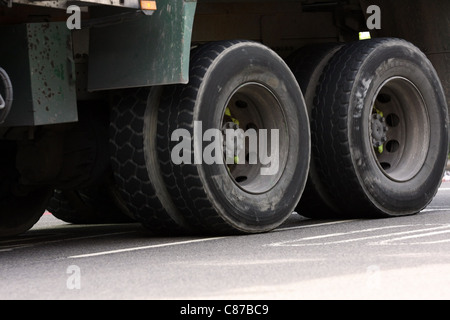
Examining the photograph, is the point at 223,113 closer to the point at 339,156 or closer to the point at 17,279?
the point at 339,156

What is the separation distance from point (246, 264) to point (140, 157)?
1732 mm

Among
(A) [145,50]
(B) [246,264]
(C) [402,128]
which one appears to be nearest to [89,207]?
(C) [402,128]

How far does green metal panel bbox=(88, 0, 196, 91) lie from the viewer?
26.3 feet

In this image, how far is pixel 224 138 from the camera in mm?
8758

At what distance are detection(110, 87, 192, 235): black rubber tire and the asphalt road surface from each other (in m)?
0.21

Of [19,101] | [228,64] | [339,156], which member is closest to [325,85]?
[339,156]

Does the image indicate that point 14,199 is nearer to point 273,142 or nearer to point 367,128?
point 273,142

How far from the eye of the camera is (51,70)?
7867 millimetres

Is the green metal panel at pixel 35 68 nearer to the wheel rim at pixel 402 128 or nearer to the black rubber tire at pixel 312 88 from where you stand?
the black rubber tire at pixel 312 88

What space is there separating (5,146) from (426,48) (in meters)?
3.76
